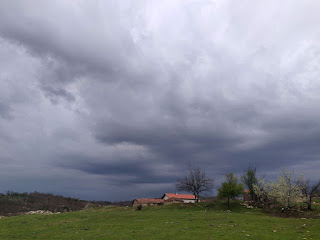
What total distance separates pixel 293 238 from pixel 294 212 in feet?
101

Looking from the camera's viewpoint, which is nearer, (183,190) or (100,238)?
(100,238)

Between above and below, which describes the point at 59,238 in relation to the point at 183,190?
below

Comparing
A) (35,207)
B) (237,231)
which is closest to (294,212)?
(237,231)

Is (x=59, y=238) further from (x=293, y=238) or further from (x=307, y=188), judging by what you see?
(x=307, y=188)

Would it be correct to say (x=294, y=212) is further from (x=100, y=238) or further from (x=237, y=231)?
(x=100, y=238)

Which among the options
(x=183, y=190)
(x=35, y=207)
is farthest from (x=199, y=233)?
(x=35, y=207)

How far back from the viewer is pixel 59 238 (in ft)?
Answer: 110

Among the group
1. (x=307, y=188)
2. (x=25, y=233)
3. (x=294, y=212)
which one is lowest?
(x=25, y=233)

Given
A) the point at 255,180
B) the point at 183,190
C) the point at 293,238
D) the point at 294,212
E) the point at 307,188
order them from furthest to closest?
the point at 183,190
the point at 255,180
the point at 307,188
the point at 294,212
the point at 293,238

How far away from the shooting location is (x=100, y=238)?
31516 mm

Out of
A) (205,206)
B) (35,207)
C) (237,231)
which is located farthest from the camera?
(35,207)

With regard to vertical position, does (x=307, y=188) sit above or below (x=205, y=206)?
above

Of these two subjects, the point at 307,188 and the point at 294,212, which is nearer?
the point at 294,212

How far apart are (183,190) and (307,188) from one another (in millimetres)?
41573
